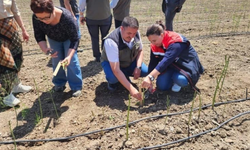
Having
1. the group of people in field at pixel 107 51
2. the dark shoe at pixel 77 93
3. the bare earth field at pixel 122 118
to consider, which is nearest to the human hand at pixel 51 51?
the group of people in field at pixel 107 51

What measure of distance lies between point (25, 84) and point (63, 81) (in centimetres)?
65

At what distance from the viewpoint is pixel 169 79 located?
260cm

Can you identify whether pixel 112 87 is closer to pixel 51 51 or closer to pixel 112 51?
pixel 112 51

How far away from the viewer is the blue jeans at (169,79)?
95.9 inches

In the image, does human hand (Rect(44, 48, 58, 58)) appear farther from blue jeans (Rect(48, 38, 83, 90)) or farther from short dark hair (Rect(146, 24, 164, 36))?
short dark hair (Rect(146, 24, 164, 36))

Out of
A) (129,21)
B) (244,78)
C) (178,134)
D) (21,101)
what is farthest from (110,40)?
(244,78)

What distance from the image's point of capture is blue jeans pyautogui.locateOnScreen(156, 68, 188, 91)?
2436 mm

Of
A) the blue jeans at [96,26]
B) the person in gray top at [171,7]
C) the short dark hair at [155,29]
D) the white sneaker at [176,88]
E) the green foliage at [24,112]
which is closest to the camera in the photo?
the short dark hair at [155,29]

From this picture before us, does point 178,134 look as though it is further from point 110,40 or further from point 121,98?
point 110,40

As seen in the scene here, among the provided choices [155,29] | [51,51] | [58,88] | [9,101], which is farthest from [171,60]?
[9,101]

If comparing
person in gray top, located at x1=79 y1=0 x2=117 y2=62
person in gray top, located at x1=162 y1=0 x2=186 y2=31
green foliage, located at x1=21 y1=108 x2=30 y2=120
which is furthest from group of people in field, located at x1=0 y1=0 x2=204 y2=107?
person in gray top, located at x1=162 y1=0 x2=186 y2=31

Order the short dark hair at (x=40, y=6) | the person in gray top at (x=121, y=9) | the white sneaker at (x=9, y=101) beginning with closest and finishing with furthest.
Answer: the short dark hair at (x=40, y=6)
the white sneaker at (x=9, y=101)
the person in gray top at (x=121, y=9)

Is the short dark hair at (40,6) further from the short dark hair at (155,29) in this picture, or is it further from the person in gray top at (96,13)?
the person in gray top at (96,13)

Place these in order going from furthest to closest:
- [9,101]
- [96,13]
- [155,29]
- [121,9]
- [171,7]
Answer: [171,7], [121,9], [96,13], [9,101], [155,29]
